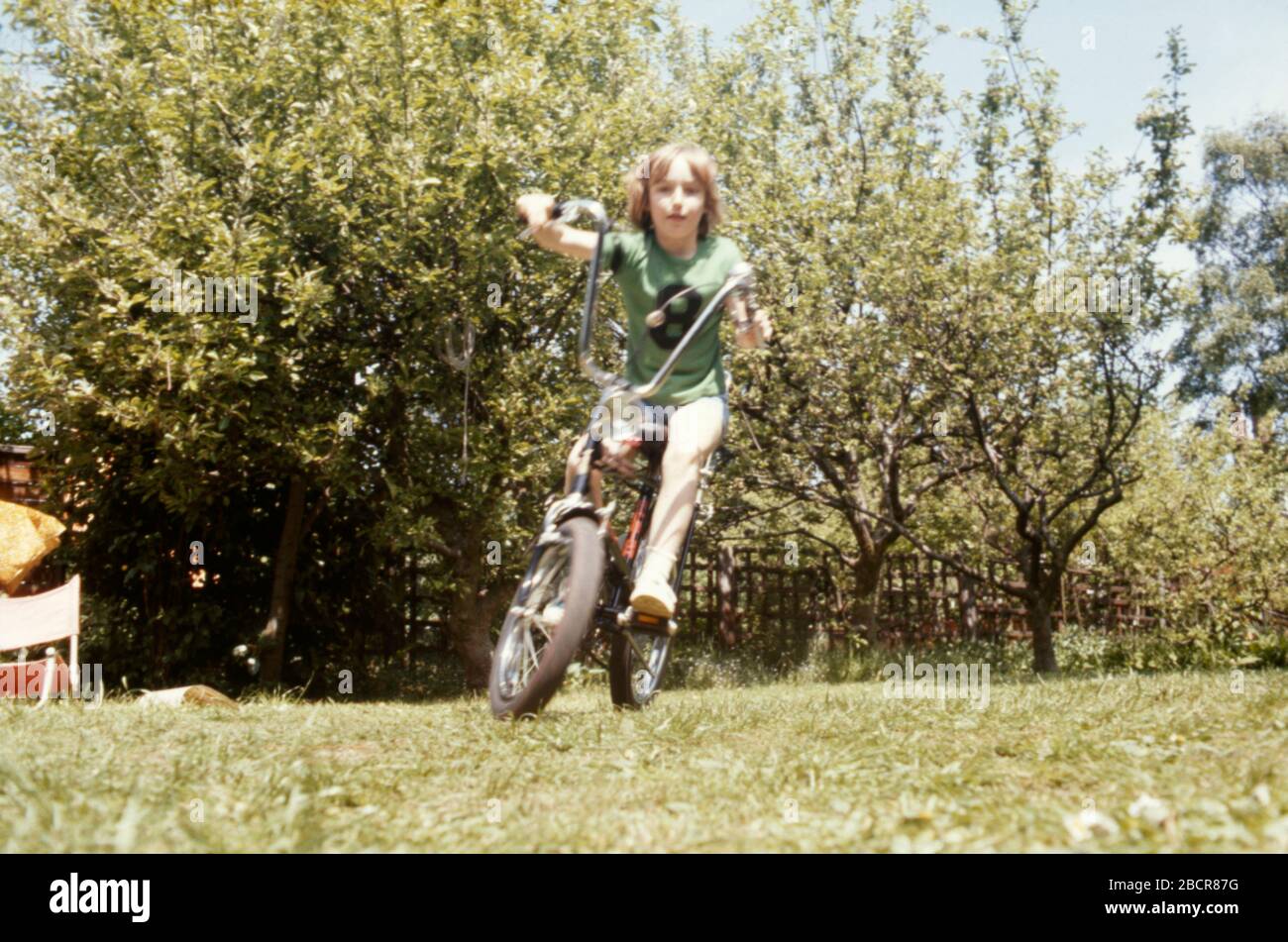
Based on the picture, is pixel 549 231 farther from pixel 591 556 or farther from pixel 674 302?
pixel 591 556

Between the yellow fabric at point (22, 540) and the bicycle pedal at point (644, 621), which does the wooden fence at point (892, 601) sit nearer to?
the yellow fabric at point (22, 540)

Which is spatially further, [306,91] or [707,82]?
[707,82]

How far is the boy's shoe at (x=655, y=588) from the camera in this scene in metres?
3.64

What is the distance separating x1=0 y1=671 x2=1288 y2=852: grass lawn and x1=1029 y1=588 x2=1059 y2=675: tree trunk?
272 inches

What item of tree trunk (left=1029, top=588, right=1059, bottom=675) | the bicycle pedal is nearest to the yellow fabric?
the bicycle pedal

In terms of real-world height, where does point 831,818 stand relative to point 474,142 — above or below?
below

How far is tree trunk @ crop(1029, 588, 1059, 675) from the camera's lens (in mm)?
10594

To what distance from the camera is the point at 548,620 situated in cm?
364

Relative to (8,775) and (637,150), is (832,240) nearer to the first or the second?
(637,150)

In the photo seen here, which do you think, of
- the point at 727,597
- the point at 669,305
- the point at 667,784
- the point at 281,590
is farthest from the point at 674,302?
the point at 727,597

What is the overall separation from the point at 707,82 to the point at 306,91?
530 cm
